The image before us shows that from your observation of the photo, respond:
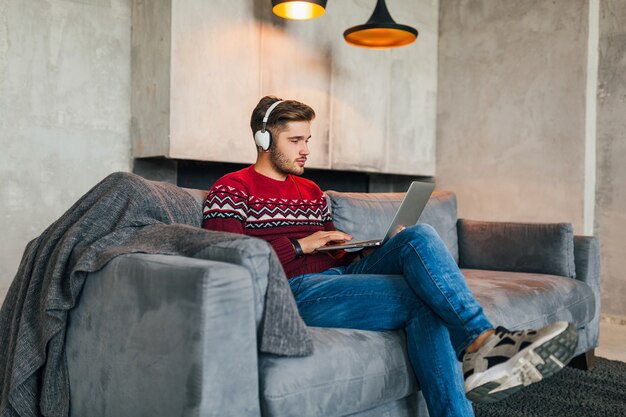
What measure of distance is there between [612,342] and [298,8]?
98.0 inches

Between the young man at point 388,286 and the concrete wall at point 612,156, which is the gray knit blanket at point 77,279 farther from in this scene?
the concrete wall at point 612,156

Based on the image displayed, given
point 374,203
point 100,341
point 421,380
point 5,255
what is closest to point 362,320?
point 421,380

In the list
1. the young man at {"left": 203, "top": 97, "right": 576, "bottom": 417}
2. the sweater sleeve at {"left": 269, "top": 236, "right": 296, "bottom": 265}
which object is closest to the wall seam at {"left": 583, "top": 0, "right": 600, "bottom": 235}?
the young man at {"left": 203, "top": 97, "right": 576, "bottom": 417}

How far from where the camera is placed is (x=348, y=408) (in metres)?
1.46

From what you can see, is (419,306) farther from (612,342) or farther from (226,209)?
(612,342)

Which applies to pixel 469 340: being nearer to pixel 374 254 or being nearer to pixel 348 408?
pixel 348 408

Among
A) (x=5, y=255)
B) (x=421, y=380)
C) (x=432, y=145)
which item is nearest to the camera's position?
(x=421, y=380)

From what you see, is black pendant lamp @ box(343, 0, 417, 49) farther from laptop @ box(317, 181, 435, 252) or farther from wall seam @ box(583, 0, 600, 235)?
laptop @ box(317, 181, 435, 252)

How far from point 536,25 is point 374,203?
2211mm

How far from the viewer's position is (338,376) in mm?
1430

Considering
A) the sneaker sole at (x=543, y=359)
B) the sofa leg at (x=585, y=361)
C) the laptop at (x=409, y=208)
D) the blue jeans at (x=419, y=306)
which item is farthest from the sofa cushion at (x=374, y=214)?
the sneaker sole at (x=543, y=359)

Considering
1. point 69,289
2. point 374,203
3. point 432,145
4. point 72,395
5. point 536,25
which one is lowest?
point 72,395

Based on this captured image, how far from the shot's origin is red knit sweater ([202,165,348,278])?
→ 188 cm

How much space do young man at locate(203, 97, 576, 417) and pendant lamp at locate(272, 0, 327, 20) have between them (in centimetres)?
123
